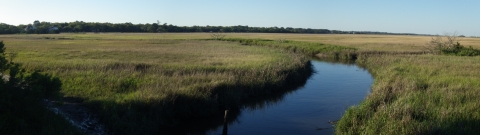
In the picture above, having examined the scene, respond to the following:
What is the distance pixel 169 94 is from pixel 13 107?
483 cm

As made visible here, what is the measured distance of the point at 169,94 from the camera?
12.4m

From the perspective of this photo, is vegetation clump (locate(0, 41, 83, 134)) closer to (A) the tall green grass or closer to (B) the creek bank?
(B) the creek bank

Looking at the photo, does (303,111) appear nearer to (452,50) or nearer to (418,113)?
(418,113)

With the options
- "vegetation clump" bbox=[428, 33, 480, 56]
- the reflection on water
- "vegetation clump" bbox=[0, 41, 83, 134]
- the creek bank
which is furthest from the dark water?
"vegetation clump" bbox=[428, 33, 480, 56]

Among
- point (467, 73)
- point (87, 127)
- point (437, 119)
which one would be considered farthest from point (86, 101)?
point (467, 73)

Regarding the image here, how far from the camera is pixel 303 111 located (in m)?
14.6

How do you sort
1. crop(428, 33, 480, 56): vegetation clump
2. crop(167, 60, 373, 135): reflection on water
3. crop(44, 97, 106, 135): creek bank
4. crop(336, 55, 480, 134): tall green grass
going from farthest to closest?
crop(428, 33, 480, 56): vegetation clump, crop(167, 60, 373, 135): reflection on water, crop(44, 97, 106, 135): creek bank, crop(336, 55, 480, 134): tall green grass

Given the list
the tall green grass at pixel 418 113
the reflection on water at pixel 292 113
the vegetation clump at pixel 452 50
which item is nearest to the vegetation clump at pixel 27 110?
the reflection on water at pixel 292 113

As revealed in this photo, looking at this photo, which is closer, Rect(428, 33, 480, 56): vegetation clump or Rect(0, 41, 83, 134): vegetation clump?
Rect(0, 41, 83, 134): vegetation clump

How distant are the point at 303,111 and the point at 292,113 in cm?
55

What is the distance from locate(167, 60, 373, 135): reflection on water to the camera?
39.5 ft

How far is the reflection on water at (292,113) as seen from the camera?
39.5 ft

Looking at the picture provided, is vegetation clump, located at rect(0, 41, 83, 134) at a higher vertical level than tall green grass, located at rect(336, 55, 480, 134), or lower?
higher

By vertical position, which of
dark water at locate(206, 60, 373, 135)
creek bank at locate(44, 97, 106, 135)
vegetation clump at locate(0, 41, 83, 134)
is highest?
vegetation clump at locate(0, 41, 83, 134)
